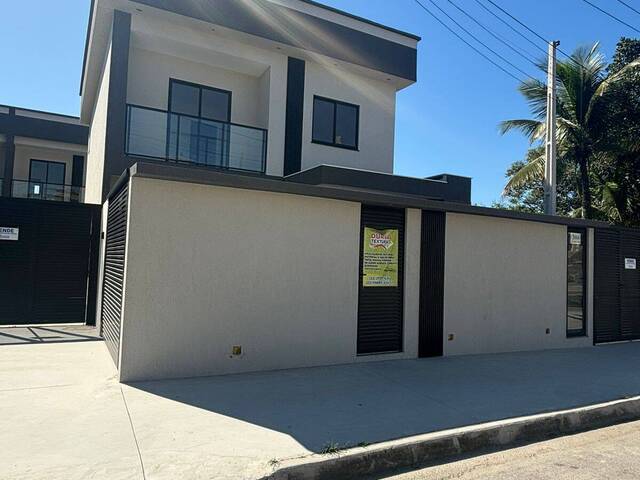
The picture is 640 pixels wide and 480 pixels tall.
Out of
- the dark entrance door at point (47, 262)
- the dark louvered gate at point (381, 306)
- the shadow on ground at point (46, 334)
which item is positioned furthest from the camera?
the dark entrance door at point (47, 262)

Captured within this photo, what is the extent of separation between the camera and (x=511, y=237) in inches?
A: 384

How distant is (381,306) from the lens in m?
8.35

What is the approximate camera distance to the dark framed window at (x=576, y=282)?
418 inches

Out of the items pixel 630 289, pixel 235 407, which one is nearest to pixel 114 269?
pixel 235 407

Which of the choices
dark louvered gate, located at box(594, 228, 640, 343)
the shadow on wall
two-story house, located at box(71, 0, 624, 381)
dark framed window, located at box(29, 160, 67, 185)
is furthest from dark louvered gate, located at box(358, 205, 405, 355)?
dark framed window, located at box(29, 160, 67, 185)

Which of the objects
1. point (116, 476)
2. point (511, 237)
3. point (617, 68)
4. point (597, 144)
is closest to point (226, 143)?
point (511, 237)

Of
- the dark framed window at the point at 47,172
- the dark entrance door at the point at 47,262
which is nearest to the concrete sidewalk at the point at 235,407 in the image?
the dark entrance door at the point at 47,262

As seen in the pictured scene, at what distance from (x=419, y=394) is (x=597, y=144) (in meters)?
15.7

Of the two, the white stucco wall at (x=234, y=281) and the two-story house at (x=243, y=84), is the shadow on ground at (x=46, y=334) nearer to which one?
the two-story house at (x=243, y=84)

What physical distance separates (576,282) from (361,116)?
24.7 ft

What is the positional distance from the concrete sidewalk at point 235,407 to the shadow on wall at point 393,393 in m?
0.02

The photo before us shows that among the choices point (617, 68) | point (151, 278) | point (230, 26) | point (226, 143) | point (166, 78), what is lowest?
point (151, 278)

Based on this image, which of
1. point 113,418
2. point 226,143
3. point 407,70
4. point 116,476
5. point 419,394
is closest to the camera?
point 116,476

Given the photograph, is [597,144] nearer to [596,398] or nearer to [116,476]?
[596,398]
